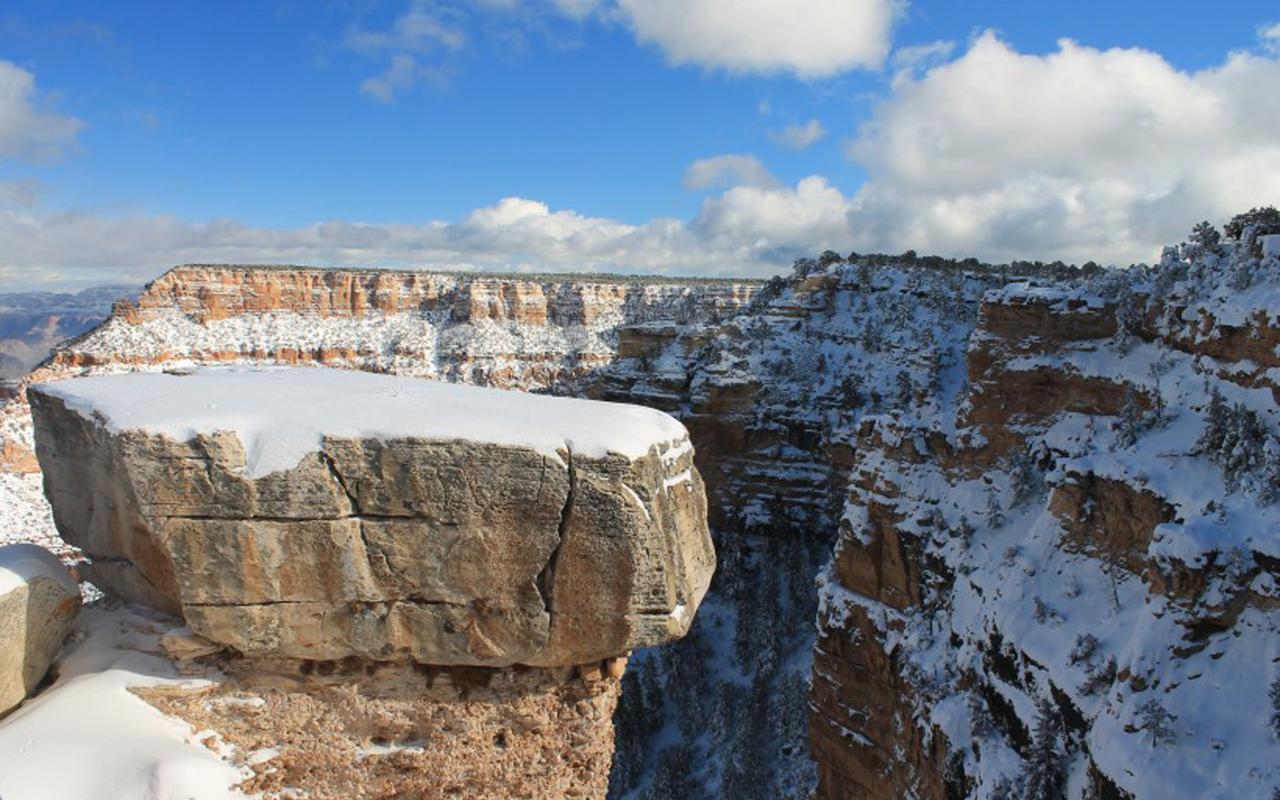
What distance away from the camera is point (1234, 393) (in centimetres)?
1261

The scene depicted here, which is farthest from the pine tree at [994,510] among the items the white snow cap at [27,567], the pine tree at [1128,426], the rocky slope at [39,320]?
the rocky slope at [39,320]

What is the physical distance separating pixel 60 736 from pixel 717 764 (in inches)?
950

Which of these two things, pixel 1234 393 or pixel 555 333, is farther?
pixel 555 333

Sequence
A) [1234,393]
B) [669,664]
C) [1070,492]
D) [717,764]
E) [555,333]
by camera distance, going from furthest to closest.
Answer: [555,333], [669,664], [717,764], [1070,492], [1234,393]

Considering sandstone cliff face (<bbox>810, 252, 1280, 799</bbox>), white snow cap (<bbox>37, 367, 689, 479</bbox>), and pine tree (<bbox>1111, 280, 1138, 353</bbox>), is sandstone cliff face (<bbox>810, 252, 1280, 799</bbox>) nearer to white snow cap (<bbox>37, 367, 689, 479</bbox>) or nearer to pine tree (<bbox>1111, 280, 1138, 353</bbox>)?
pine tree (<bbox>1111, 280, 1138, 353</bbox>)

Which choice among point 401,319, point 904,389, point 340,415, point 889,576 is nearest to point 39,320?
point 401,319

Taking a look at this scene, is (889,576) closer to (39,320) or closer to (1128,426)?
(1128,426)

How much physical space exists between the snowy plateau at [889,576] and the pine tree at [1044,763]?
0.10 ft

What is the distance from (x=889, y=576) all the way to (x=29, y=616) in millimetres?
17071

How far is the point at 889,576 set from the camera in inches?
747

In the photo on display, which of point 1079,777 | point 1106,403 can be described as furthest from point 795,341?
point 1079,777

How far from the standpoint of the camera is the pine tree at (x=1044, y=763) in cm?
1105

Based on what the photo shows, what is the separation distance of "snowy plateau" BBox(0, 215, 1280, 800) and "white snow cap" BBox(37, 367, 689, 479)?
1.5 inches

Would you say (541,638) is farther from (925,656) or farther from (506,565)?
(925,656)
